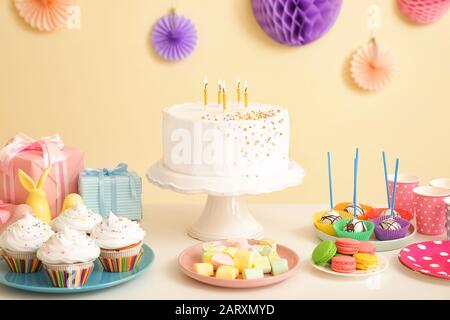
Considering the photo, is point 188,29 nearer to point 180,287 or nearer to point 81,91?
point 81,91

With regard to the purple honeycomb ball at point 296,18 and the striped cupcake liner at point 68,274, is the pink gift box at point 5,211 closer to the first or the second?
the striped cupcake liner at point 68,274

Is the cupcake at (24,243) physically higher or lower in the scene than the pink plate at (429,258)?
higher

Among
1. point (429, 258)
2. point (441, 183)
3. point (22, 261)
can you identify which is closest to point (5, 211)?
A: point (22, 261)

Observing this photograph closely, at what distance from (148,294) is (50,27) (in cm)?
222

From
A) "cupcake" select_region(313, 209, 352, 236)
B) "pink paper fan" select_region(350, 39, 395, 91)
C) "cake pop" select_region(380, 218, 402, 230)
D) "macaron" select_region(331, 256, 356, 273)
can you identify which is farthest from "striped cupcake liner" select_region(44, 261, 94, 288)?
"pink paper fan" select_region(350, 39, 395, 91)

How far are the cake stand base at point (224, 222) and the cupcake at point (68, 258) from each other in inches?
16.7

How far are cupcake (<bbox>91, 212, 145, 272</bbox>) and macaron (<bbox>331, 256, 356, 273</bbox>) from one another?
0.44 meters

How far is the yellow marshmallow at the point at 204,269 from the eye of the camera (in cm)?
161

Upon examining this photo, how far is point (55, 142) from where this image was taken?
212 centimetres

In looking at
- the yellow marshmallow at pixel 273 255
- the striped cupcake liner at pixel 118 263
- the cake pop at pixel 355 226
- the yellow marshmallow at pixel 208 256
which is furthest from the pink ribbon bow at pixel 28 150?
the cake pop at pixel 355 226

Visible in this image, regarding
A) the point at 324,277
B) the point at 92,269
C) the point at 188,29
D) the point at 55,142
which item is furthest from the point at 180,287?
the point at 188,29

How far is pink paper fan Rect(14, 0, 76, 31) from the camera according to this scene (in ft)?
11.3

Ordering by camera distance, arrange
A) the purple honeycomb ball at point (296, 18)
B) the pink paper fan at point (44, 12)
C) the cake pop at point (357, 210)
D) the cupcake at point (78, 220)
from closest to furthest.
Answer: the cupcake at point (78, 220) → the cake pop at point (357, 210) → the purple honeycomb ball at point (296, 18) → the pink paper fan at point (44, 12)

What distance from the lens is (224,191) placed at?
1.81m
